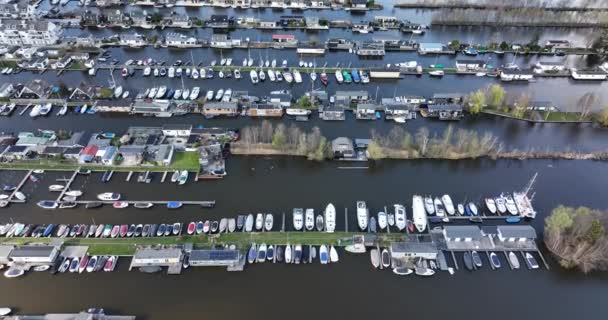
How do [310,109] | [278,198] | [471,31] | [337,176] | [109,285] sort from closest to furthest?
1. [109,285]
2. [278,198]
3. [337,176]
4. [310,109]
5. [471,31]

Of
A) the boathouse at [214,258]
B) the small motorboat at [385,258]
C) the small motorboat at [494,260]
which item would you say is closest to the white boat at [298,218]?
the boathouse at [214,258]

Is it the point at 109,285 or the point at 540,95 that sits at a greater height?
the point at 540,95

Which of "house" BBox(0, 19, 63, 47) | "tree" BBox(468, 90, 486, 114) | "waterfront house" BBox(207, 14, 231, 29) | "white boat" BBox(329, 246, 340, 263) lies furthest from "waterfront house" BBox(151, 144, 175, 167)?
"tree" BBox(468, 90, 486, 114)

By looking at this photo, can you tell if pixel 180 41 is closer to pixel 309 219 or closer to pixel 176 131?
pixel 176 131

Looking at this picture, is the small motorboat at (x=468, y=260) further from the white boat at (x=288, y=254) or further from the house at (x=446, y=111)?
the house at (x=446, y=111)

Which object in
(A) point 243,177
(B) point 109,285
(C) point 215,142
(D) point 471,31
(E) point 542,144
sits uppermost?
(D) point 471,31

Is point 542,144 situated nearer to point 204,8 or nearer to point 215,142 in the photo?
point 215,142

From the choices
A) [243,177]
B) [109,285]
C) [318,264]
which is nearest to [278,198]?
[243,177]

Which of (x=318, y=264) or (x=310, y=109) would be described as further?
(x=310, y=109)
